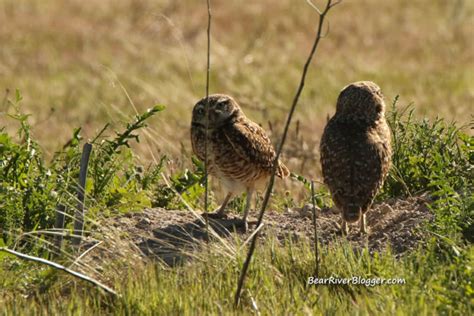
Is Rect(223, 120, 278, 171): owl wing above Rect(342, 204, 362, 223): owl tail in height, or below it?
above

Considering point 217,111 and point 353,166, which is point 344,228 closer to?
point 353,166

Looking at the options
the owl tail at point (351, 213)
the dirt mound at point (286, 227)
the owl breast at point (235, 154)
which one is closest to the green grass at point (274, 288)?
the dirt mound at point (286, 227)

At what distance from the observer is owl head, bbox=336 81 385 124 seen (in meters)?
7.57

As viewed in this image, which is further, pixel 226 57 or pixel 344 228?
pixel 226 57

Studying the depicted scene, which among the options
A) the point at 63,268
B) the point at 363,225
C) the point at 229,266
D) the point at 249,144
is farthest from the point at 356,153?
the point at 63,268

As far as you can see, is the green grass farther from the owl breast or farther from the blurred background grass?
the blurred background grass

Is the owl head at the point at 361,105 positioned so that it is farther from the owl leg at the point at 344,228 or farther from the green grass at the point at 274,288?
the green grass at the point at 274,288

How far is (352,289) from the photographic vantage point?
5.69 metres

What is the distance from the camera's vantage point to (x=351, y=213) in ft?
22.5

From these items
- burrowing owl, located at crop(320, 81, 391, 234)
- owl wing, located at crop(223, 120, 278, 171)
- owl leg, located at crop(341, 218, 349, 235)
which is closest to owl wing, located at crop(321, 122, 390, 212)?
burrowing owl, located at crop(320, 81, 391, 234)

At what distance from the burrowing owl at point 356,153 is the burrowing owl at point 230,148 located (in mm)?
496

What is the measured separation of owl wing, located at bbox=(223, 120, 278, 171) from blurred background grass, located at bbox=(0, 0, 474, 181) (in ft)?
12.0

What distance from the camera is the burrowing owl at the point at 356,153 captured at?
7016 mm

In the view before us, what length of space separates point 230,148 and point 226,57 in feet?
35.6
